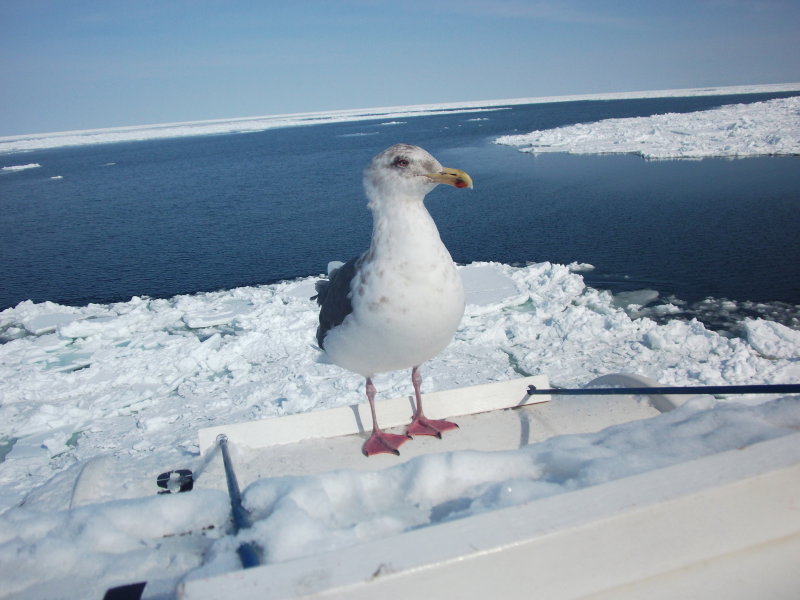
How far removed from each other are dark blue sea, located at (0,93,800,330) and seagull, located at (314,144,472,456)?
6135 mm

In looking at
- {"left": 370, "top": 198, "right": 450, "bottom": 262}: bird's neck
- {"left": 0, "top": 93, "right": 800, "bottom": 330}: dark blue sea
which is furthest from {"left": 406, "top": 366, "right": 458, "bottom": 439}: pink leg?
{"left": 0, "top": 93, "right": 800, "bottom": 330}: dark blue sea

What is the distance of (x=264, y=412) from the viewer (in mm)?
5195

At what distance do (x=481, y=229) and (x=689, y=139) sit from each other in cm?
1466

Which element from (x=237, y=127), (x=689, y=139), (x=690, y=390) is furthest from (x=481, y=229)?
(x=237, y=127)

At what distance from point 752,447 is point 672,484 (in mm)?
260

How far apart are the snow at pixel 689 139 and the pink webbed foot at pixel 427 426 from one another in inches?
763

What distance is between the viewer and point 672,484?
136cm

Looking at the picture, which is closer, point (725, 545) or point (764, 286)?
point (725, 545)

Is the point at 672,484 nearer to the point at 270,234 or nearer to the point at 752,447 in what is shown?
the point at 752,447

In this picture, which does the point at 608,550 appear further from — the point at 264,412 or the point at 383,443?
the point at 264,412

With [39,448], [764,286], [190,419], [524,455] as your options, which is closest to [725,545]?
[524,455]

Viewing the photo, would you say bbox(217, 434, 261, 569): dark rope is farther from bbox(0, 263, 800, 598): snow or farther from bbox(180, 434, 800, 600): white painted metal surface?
bbox(180, 434, 800, 600): white painted metal surface

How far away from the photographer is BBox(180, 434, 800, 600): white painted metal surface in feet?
3.93

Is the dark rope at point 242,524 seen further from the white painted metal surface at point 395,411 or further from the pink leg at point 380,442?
the pink leg at point 380,442
